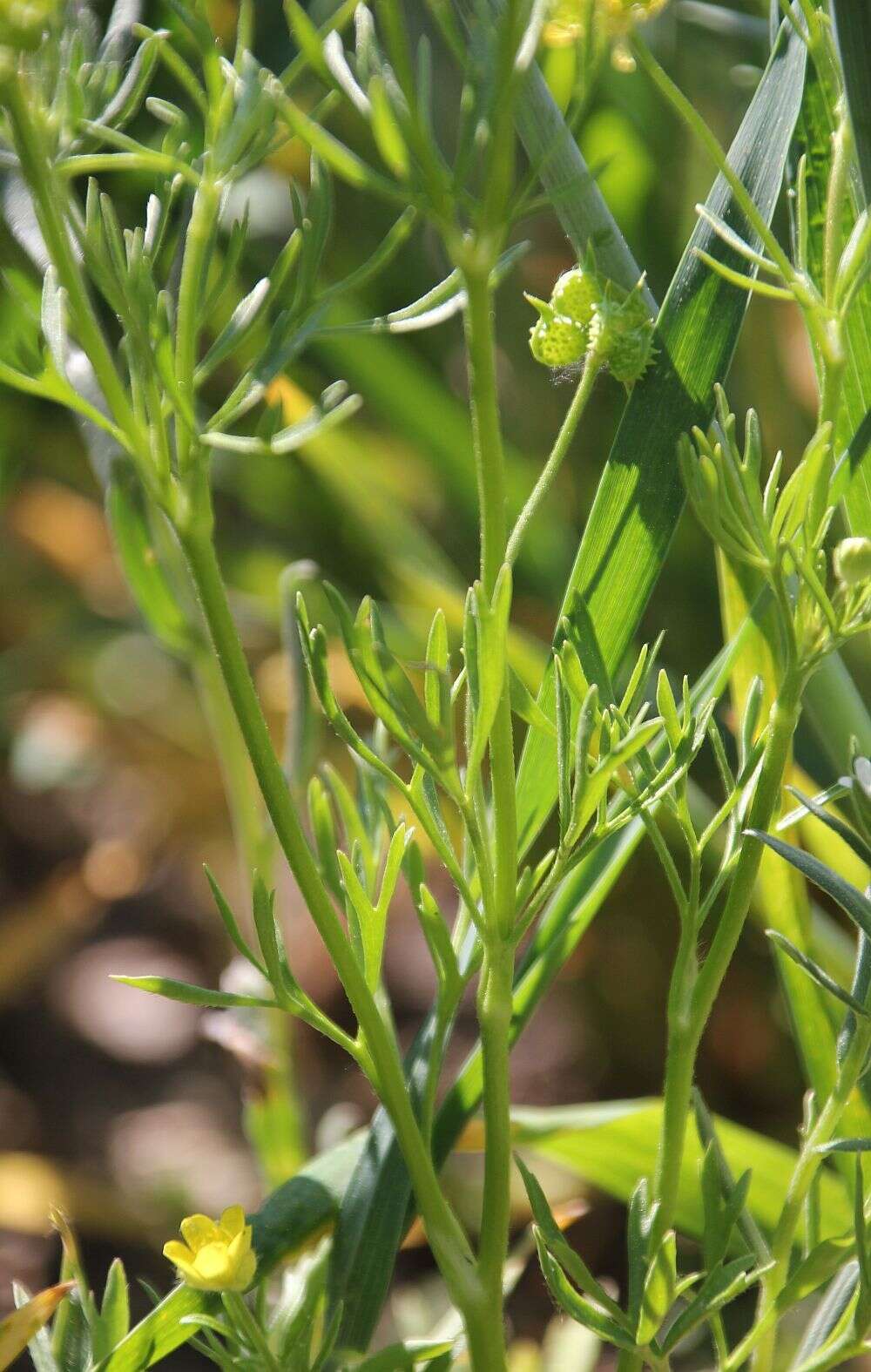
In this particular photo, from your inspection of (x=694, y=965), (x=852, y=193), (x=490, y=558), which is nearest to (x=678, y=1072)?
(x=694, y=965)

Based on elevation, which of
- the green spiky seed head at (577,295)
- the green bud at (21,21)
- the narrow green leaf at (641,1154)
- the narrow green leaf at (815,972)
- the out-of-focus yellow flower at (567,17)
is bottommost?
the narrow green leaf at (641,1154)

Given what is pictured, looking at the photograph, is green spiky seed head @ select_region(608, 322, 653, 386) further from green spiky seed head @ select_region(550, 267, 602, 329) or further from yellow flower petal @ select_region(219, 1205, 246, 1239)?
yellow flower petal @ select_region(219, 1205, 246, 1239)

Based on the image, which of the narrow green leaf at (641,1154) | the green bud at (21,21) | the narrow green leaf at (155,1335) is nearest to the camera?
the green bud at (21,21)

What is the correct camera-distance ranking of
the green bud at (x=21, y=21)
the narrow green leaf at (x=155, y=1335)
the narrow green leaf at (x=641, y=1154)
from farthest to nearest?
the narrow green leaf at (x=641, y=1154) → the narrow green leaf at (x=155, y=1335) → the green bud at (x=21, y=21)

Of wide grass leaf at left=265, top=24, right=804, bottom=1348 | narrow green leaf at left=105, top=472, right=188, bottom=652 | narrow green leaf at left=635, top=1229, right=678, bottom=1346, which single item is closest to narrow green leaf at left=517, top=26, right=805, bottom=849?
wide grass leaf at left=265, top=24, right=804, bottom=1348

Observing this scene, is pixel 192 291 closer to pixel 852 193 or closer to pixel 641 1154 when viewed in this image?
pixel 852 193

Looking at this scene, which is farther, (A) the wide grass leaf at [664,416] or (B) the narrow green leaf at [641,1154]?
(B) the narrow green leaf at [641,1154]

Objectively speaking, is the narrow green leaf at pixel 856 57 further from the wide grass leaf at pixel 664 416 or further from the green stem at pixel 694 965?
the green stem at pixel 694 965

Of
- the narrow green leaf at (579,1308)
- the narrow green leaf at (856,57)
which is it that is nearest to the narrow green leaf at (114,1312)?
the narrow green leaf at (579,1308)
